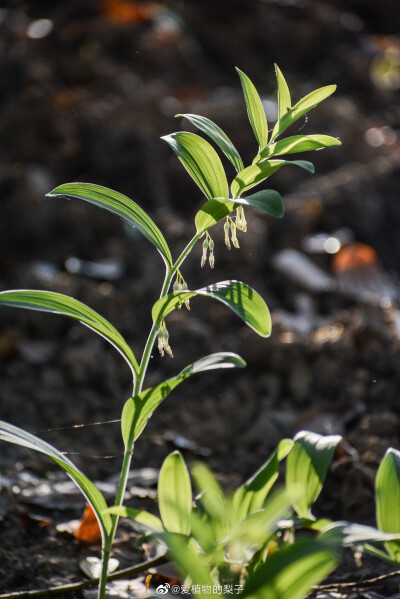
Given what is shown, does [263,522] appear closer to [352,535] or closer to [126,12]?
[352,535]

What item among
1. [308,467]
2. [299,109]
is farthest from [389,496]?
[299,109]

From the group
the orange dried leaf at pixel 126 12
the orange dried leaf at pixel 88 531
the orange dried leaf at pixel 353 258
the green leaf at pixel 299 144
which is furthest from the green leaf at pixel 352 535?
the orange dried leaf at pixel 126 12

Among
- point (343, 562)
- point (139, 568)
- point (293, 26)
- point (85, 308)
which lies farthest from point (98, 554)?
point (293, 26)

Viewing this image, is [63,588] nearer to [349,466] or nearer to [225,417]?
[349,466]

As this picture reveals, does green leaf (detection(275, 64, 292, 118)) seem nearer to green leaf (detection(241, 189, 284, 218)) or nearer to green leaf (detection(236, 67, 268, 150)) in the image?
green leaf (detection(236, 67, 268, 150))

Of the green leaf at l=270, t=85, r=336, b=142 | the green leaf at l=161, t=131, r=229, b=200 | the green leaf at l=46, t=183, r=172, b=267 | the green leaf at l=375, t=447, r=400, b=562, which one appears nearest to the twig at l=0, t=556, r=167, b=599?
the green leaf at l=375, t=447, r=400, b=562

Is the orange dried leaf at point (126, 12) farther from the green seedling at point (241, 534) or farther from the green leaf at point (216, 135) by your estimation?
the green seedling at point (241, 534)
